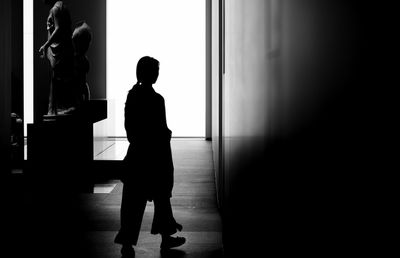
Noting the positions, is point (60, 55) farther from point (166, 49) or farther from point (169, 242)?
point (166, 49)

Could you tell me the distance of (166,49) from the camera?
1745 centimetres

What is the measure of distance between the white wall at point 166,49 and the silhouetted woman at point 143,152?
41.8 ft

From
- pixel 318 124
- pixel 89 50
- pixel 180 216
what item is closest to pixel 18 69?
pixel 89 50

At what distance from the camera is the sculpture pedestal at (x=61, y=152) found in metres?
9.07

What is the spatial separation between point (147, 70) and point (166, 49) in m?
13.0

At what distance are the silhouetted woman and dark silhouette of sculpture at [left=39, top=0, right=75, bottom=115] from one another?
561 cm

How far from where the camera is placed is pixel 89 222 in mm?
5996

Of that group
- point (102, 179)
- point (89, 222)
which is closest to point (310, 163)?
point (89, 222)

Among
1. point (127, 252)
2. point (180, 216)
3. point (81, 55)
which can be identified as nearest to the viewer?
point (127, 252)

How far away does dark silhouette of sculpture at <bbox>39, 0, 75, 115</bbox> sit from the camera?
9.80 metres

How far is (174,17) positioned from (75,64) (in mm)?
6823

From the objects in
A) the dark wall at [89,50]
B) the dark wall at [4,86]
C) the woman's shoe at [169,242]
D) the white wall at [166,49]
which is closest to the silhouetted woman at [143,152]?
the woman's shoe at [169,242]

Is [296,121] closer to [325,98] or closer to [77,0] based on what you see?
[325,98]

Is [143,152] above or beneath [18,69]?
beneath
